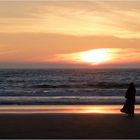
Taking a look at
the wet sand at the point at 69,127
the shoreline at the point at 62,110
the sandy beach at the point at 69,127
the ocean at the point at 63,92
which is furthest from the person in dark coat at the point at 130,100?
the ocean at the point at 63,92

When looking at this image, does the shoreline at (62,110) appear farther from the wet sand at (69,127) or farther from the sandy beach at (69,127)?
the wet sand at (69,127)

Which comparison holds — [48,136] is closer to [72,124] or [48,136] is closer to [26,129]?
[26,129]

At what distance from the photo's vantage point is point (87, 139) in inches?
504

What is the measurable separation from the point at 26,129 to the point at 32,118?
362 cm

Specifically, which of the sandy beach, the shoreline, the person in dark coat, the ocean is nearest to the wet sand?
the sandy beach

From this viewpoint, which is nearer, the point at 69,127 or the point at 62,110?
the point at 69,127

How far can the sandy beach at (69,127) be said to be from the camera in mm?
13655

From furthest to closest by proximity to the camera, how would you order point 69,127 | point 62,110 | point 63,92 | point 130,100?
point 63,92 < point 62,110 < point 130,100 < point 69,127

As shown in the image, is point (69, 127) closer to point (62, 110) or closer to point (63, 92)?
point (62, 110)

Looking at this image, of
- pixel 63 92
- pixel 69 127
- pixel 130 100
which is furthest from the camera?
pixel 63 92

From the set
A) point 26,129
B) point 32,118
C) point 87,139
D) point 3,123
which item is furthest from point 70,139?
point 32,118

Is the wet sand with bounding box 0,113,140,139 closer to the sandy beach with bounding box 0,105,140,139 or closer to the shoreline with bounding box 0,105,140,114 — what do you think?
the sandy beach with bounding box 0,105,140,139

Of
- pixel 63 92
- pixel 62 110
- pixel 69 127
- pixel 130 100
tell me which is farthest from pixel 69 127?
pixel 63 92

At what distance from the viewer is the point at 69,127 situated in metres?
15.6
